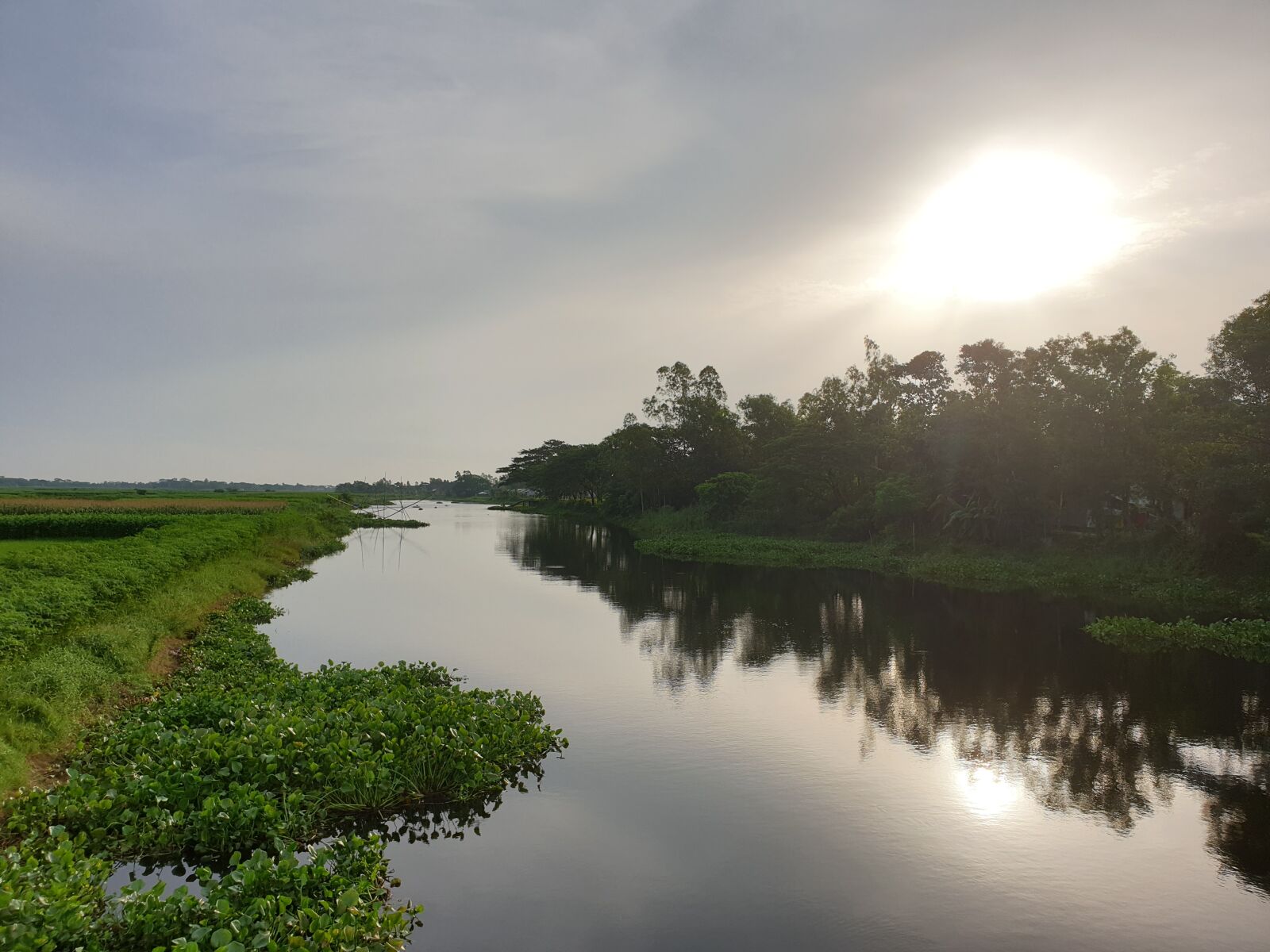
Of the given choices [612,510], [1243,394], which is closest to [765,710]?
[1243,394]

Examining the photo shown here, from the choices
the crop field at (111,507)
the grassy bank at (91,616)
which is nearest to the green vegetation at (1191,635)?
the grassy bank at (91,616)

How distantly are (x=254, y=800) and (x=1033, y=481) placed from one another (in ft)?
117

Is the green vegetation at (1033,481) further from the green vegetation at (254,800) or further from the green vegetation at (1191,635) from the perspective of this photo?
the green vegetation at (254,800)

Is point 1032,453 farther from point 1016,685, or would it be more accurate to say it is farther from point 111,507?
point 111,507

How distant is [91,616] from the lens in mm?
13969

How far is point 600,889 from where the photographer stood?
8344mm

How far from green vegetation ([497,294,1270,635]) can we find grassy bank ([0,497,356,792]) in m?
26.6

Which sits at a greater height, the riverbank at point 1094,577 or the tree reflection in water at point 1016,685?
the riverbank at point 1094,577

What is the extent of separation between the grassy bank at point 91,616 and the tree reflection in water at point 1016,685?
10.7 meters

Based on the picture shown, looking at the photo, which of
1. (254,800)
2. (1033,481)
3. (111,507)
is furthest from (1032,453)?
(111,507)

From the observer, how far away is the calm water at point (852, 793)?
25.6 ft

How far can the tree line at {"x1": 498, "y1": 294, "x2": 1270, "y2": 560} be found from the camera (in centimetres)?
2442

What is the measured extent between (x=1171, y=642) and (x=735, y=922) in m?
18.4

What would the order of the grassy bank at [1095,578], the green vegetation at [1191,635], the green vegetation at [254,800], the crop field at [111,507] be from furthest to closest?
the crop field at [111,507]
the grassy bank at [1095,578]
the green vegetation at [1191,635]
the green vegetation at [254,800]
